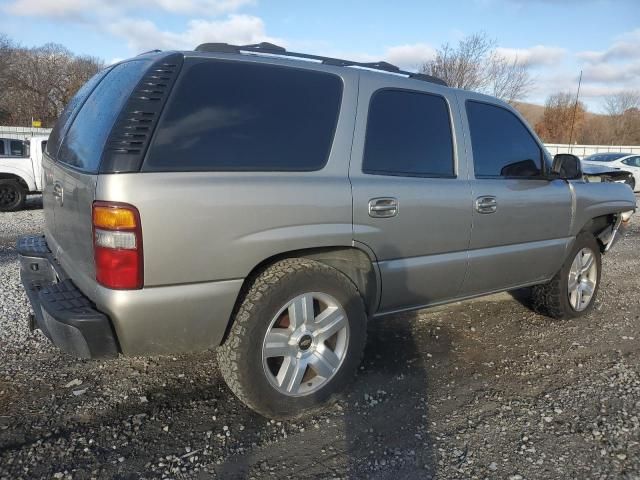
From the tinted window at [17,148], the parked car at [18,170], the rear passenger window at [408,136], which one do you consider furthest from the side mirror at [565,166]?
the tinted window at [17,148]

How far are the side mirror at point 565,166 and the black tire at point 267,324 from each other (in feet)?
7.14

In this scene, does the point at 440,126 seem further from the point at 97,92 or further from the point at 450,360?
the point at 97,92

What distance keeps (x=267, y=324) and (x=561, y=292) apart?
9.78 ft

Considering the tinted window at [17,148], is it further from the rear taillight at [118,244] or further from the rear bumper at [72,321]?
the rear taillight at [118,244]

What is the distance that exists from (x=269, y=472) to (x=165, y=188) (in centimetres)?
140

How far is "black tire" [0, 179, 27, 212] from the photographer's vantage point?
10.8m

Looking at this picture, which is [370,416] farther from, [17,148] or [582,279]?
[17,148]

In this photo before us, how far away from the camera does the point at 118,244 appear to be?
7.34 ft

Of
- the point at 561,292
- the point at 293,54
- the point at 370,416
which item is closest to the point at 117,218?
the point at 293,54

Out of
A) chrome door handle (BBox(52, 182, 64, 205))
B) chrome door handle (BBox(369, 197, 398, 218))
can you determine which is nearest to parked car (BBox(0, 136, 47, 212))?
chrome door handle (BBox(52, 182, 64, 205))

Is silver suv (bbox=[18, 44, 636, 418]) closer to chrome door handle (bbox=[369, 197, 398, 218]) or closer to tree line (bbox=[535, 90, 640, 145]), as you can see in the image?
chrome door handle (bbox=[369, 197, 398, 218])

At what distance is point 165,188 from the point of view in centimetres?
227

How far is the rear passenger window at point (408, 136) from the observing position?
3027 mm

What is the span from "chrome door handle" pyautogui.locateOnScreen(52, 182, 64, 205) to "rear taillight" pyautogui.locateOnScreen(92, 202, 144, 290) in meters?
0.67
